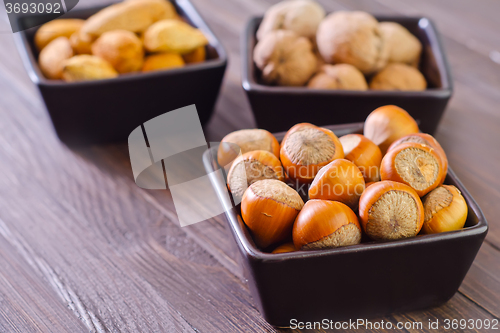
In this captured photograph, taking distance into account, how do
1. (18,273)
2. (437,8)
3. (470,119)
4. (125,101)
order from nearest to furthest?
(18,273) < (125,101) < (470,119) < (437,8)

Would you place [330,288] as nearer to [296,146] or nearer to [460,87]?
[296,146]

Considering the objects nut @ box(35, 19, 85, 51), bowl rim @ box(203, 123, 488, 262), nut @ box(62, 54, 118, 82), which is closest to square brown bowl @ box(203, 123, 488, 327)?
bowl rim @ box(203, 123, 488, 262)

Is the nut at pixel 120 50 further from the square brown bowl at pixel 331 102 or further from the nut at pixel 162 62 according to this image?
the square brown bowl at pixel 331 102

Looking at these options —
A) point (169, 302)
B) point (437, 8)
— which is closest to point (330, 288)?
point (169, 302)

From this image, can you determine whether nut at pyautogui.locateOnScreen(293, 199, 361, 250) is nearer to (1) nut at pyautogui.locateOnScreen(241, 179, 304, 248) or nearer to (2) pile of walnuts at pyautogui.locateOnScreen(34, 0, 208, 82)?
(1) nut at pyautogui.locateOnScreen(241, 179, 304, 248)

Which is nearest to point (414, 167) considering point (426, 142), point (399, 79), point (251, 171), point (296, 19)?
point (426, 142)

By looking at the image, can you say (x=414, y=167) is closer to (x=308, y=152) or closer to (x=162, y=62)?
(x=308, y=152)

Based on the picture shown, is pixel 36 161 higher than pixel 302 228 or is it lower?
lower
